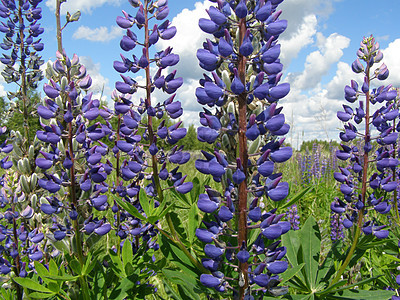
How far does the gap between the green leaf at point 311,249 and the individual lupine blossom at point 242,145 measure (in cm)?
47

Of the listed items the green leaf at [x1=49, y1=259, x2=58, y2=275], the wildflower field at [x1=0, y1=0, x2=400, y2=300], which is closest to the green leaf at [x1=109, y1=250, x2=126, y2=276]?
the wildflower field at [x1=0, y1=0, x2=400, y2=300]

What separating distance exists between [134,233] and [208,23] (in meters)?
1.28

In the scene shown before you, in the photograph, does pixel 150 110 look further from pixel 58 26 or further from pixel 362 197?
pixel 362 197

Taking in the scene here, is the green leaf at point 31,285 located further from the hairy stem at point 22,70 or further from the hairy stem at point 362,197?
the hairy stem at point 362,197

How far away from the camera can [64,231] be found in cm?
175

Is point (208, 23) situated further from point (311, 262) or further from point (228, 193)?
point (311, 262)

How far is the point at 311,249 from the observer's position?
186cm

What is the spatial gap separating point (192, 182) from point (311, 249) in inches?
29.6

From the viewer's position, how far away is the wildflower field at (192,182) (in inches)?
53.1

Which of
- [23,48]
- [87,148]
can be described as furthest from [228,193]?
[23,48]

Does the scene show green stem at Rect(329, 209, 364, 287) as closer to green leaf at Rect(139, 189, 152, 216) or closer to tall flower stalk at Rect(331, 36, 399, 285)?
tall flower stalk at Rect(331, 36, 399, 285)

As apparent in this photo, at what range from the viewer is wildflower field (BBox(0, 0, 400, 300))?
4.42ft

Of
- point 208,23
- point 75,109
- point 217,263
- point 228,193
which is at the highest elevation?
point 208,23

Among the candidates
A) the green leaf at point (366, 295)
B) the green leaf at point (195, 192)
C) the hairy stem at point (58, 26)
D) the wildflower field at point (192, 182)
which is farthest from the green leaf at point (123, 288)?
the hairy stem at point (58, 26)
